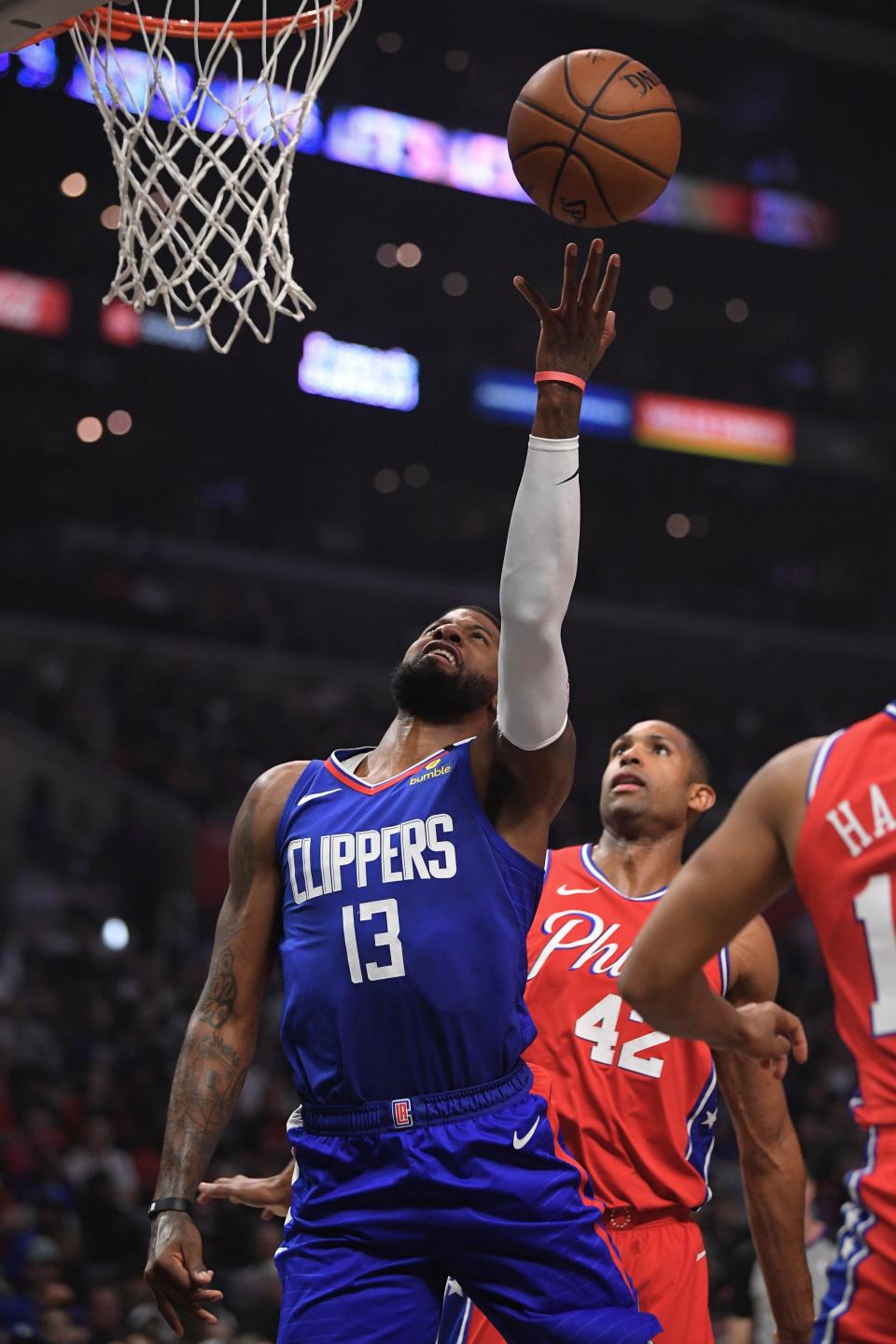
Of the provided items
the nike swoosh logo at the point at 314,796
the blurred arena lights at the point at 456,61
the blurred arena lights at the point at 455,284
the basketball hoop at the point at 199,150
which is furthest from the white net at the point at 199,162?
the blurred arena lights at the point at 456,61

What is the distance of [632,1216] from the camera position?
3832 mm

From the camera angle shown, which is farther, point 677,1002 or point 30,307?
point 30,307

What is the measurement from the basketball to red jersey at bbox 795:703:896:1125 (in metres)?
1.90

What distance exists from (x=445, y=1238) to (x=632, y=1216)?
96 centimetres

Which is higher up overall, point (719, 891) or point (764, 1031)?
point (719, 891)

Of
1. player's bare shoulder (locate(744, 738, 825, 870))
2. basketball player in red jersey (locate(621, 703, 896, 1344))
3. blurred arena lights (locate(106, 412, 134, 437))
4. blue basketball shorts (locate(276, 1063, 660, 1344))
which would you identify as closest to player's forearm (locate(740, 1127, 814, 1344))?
blue basketball shorts (locate(276, 1063, 660, 1344))

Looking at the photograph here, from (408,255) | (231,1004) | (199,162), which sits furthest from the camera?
(408,255)

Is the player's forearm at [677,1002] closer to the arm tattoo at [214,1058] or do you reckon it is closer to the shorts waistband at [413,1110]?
the shorts waistband at [413,1110]

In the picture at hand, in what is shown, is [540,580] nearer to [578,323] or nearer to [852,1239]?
[578,323]

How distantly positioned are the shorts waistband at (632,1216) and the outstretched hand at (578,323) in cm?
202

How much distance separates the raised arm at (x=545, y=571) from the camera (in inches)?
123

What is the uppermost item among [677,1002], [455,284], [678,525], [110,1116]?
[455,284]

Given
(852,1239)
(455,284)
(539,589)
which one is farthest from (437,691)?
(455,284)

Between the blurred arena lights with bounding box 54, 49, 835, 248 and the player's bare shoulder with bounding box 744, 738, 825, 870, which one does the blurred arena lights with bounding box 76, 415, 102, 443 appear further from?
the player's bare shoulder with bounding box 744, 738, 825, 870
